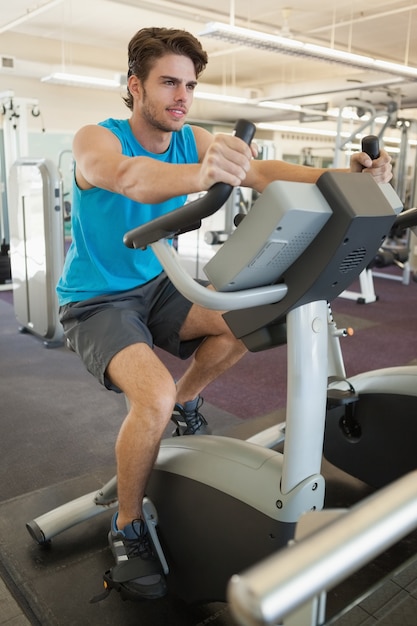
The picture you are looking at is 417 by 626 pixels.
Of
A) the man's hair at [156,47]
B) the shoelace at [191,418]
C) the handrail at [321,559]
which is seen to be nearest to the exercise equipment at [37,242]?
the shoelace at [191,418]

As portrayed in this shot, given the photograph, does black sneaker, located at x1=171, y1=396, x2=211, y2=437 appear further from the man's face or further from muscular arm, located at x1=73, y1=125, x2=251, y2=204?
the man's face

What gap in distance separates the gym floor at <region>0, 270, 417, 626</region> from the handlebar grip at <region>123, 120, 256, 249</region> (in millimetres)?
685

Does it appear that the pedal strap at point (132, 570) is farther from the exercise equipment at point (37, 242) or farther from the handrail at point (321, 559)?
the exercise equipment at point (37, 242)

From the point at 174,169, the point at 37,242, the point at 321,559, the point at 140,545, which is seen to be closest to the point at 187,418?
the point at 140,545

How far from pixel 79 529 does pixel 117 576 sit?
21.0 inches

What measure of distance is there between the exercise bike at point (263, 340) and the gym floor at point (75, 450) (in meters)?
0.22

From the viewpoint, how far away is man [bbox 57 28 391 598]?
1.46 meters

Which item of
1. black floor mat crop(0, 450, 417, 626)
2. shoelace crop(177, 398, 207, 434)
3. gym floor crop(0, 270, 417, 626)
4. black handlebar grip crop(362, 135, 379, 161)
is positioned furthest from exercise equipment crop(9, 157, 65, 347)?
black handlebar grip crop(362, 135, 379, 161)

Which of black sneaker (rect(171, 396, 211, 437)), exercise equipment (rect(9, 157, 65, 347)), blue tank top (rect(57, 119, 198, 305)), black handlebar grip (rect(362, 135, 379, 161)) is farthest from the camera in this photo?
exercise equipment (rect(9, 157, 65, 347))

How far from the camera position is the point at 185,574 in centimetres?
154

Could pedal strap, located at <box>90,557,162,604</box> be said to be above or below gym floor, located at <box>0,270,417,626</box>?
above

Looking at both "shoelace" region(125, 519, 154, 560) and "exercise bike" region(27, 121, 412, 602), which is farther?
"shoelace" region(125, 519, 154, 560)

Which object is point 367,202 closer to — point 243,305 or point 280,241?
point 280,241

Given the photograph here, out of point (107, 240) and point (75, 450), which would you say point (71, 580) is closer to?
point (75, 450)
